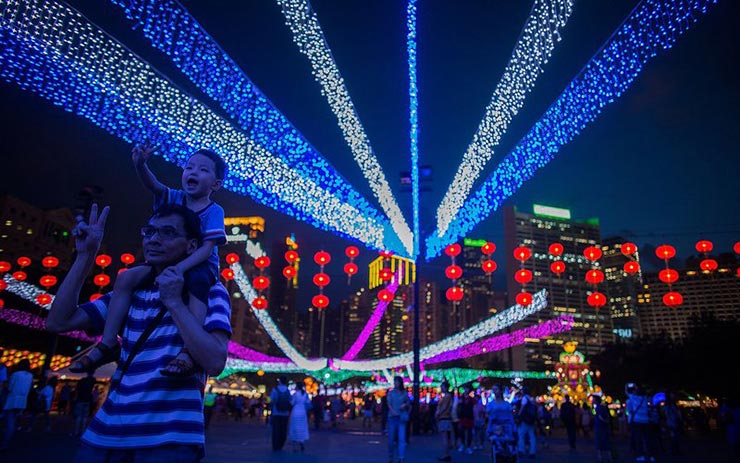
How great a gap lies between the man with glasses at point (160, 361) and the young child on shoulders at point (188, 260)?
1.2 inches

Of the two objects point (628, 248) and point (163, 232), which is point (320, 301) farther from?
point (163, 232)

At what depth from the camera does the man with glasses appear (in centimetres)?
173

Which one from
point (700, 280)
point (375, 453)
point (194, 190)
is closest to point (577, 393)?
point (700, 280)

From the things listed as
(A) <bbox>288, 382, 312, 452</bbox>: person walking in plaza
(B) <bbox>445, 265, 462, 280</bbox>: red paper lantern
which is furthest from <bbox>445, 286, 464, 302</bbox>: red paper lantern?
(A) <bbox>288, 382, 312, 452</bbox>: person walking in plaza

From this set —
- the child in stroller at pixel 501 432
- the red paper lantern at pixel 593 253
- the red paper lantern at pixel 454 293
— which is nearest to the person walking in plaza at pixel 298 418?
the child in stroller at pixel 501 432

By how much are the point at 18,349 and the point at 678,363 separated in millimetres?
46233

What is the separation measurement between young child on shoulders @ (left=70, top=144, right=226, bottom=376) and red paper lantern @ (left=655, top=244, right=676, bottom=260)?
51.3 ft

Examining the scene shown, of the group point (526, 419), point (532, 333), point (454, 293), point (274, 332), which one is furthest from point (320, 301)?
point (274, 332)

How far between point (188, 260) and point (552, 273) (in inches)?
2611

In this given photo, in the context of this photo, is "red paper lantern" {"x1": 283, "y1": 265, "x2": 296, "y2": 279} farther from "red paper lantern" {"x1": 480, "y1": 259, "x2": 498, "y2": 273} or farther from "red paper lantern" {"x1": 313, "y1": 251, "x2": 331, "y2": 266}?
"red paper lantern" {"x1": 480, "y1": 259, "x2": 498, "y2": 273}

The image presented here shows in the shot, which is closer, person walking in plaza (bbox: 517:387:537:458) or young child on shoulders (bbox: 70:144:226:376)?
young child on shoulders (bbox: 70:144:226:376)

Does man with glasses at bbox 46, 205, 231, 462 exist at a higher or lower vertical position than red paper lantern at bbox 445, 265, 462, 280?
lower

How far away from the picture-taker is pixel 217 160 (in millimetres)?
2479

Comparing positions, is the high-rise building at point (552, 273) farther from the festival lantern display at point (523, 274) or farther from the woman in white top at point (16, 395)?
the woman in white top at point (16, 395)
